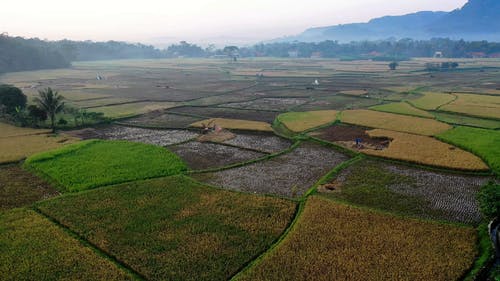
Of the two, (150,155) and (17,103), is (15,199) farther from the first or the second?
(17,103)

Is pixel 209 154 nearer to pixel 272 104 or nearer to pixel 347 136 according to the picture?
pixel 347 136

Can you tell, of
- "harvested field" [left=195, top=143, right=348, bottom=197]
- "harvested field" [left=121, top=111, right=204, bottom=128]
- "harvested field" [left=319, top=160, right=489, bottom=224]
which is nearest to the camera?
"harvested field" [left=319, top=160, right=489, bottom=224]

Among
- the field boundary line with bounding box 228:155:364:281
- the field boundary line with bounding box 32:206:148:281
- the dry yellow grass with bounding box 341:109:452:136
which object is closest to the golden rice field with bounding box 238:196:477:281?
the field boundary line with bounding box 228:155:364:281

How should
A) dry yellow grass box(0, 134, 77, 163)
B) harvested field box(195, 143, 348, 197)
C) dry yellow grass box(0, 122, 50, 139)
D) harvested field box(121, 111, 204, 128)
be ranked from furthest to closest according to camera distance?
harvested field box(121, 111, 204, 128) → dry yellow grass box(0, 122, 50, 139) → dry yellow grass box(0, 134, 77, 163) → harvested field box(195, 143, 348, 197)

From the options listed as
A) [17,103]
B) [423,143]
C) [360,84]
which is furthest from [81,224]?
[360,84]

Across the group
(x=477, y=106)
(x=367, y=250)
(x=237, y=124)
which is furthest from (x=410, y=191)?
(x=477, y=106)

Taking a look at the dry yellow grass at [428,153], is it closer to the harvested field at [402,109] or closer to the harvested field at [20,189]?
the harvested field at [402,109]

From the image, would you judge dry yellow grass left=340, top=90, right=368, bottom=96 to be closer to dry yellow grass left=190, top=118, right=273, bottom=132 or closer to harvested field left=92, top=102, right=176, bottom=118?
dry yellow grass left=190, top=118, right=273, bottom=132
